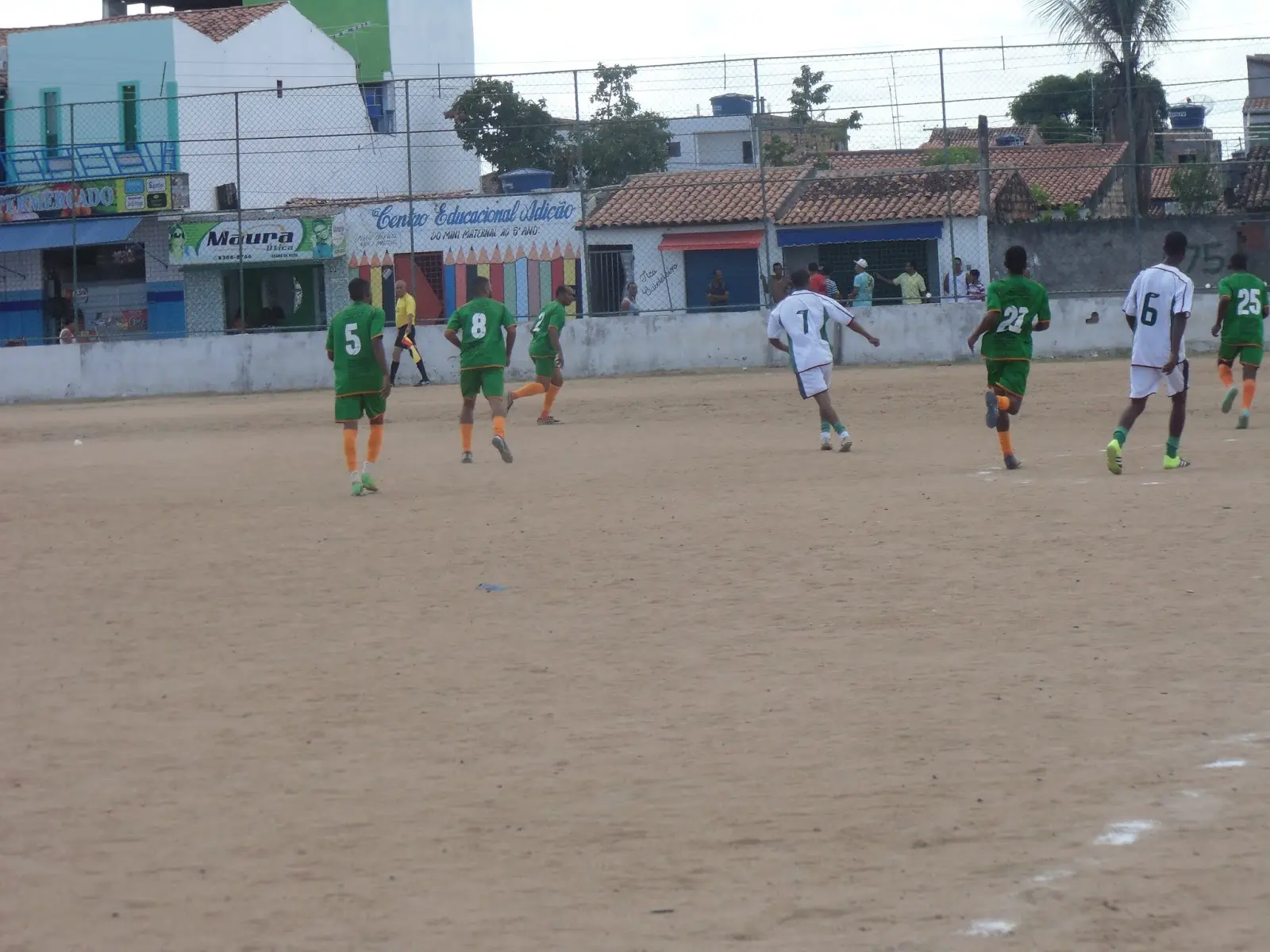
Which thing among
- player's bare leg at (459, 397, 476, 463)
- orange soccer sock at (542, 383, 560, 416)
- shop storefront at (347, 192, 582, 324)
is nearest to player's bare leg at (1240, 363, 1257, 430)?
player's bare leg at (459, 397, 476, 463)

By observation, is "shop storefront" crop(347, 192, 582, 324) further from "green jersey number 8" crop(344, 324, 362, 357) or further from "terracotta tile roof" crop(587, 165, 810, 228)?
"green jersey number 8" crop(344, 324, 362, 357)

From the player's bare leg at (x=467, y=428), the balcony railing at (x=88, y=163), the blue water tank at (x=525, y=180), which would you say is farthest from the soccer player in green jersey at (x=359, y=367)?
the blue water tank at (x=525, y=180)

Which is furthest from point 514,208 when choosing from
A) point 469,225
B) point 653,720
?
point 653,720

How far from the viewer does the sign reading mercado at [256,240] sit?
132 ft

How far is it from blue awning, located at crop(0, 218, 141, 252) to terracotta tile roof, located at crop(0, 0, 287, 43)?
8.87 meters

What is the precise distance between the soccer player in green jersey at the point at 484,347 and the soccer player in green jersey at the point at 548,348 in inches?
131

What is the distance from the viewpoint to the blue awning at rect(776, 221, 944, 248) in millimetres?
42375

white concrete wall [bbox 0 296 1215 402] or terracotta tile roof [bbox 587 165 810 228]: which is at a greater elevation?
terracotta tile roof [bbox 587 165 810 228]

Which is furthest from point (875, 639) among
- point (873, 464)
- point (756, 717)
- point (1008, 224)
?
point (1008, 224)

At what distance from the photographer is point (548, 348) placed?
66.5 feet

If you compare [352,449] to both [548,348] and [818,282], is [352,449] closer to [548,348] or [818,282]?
[548,348]

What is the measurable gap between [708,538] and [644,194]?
32147 mm

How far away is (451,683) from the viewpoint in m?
6.96

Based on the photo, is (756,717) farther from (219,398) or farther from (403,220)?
(403,220)
